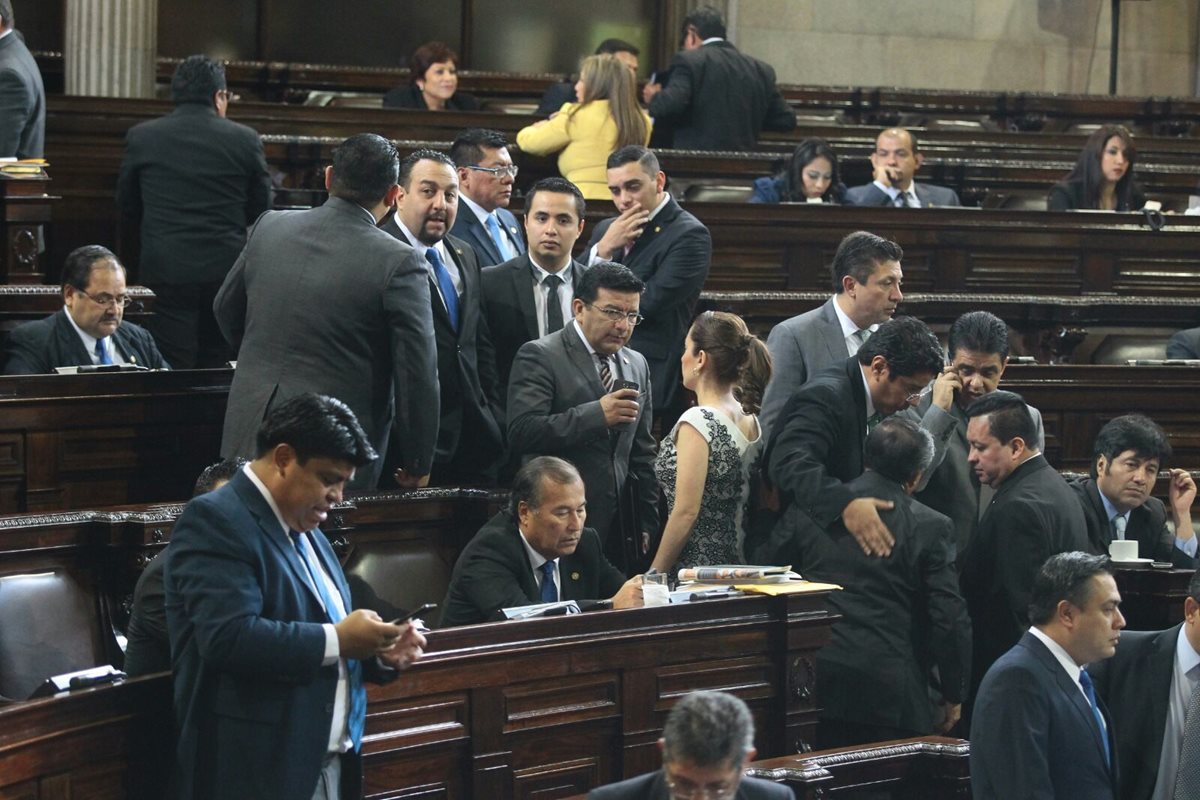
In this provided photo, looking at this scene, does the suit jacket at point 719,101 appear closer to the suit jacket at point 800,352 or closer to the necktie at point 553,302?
the necktie at point 553,302

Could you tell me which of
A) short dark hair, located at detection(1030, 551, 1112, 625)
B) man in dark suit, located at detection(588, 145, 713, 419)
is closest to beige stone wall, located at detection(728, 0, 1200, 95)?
man in dark suit, located at detection(588, 145, 713, 419)

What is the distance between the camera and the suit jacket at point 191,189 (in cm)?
639

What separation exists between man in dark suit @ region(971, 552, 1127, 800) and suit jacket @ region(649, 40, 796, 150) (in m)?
4.34

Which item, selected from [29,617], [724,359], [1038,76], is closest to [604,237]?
[724,359]

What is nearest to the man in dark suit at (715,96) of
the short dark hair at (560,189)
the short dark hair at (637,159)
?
the short dark hair at (637,159)

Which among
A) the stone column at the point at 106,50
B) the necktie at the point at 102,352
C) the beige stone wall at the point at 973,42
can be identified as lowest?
the necktie at the point at 102,352

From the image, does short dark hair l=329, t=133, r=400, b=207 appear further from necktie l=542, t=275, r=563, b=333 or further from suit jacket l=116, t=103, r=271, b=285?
suit jacket l=116, t=103, r=271, b=285

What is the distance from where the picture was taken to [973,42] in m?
13.2

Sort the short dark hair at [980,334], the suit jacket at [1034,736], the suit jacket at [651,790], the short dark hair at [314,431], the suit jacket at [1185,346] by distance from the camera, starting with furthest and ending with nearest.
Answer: the suit jacket at [1185,346] < the short dark hair at [980,334] < the suit jacket at [1034,736] < the short dark hair at [314,431] < the suit jacket at [651,790]

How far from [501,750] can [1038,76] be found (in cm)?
1057

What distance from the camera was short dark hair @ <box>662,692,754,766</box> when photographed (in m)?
2.76

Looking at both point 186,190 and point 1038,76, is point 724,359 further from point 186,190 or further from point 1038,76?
point 1038,76

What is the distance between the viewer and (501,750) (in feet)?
12.3

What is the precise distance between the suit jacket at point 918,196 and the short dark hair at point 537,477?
4024 millimetres
